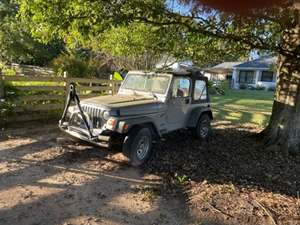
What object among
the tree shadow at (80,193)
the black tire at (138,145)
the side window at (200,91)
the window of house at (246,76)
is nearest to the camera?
the tree shadow at (80,193)

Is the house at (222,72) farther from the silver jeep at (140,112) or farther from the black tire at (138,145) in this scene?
the black tire at (138,145)

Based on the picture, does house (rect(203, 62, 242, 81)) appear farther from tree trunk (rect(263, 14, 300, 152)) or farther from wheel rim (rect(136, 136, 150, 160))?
wheel rim (rect(136, 136, 150, 160))

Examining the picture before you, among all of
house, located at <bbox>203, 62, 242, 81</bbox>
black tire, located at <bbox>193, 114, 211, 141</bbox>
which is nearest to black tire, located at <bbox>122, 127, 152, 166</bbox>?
black tire, located at <bbox>193, 114, 211, 141</bbox>

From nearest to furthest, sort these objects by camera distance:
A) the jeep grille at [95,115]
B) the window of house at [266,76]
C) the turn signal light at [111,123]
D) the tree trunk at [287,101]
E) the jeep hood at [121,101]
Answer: the turn signal light at [111,123] → the jeep grille at [95,115] → the jeep hood at [121,101] → the tree trunk at [287,101] → the window of house at [266,76]

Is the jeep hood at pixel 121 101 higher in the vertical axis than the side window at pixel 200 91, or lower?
lower

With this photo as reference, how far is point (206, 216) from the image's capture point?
11.5 feet

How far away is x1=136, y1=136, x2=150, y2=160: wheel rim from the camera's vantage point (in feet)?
16.4

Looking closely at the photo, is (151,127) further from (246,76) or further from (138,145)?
(246,76)

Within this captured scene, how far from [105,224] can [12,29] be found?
22.5m

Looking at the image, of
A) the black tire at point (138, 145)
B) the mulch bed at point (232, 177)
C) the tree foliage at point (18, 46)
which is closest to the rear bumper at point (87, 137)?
the black tire at point (138, 145)

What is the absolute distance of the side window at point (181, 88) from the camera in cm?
586

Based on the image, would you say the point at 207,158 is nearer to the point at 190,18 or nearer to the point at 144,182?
the point at 144,182

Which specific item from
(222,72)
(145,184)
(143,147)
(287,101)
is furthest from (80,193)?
(222,72)

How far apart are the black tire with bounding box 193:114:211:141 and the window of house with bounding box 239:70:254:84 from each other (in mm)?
27497
